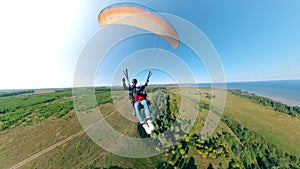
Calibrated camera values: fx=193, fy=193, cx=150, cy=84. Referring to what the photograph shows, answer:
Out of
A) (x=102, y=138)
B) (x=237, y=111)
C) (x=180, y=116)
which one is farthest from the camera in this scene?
(x=237, y=111)

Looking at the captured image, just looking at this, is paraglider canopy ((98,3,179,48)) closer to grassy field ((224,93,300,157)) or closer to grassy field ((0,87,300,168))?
grassy field ((0,87,300,168))

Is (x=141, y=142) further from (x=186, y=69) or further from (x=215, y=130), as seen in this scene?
(x=186, y=69)

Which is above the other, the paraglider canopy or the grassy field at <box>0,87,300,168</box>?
the paraglider canopy

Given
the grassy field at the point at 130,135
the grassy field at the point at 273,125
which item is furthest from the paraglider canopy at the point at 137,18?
the grassy field at the point at 273,125

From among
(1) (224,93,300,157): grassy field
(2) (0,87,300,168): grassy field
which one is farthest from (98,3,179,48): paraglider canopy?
(1) (224,93,300,157): grassy field

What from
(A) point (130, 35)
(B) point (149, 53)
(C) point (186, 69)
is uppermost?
(A) point (130, 35)

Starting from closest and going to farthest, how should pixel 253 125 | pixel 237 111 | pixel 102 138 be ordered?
pixel 102 138 < pixel 253 125 < pixel 237 111

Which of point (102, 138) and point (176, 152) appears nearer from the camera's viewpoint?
point (176, 152)

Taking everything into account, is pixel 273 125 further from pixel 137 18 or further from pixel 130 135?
pixel 137 18

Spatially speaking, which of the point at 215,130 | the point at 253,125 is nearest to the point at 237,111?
the point at 253,125
